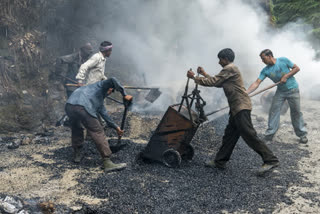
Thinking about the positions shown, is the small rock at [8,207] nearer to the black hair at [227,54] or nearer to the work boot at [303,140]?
the black hair at [227,54]

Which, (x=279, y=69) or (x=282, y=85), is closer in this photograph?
(x=279, y=69)

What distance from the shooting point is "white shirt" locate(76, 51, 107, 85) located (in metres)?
5.74

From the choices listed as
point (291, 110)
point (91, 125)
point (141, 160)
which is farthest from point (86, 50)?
point (291, 110)

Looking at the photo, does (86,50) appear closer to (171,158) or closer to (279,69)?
(171,158)

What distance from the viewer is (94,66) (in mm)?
5875

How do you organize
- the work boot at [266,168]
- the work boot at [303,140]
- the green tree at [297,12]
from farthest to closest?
1. the green tree at [297,12]
2. the work boot at [303,140]
3. the work boot at [266,168]

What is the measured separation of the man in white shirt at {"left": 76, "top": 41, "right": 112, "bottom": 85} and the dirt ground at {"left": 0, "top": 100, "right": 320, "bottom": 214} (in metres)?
1.41

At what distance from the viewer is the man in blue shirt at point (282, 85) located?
5578 millimetres

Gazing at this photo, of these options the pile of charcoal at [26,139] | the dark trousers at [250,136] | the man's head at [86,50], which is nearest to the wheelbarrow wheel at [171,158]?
the dark trousers at [250,136]

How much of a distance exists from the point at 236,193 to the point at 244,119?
1072 millimetres

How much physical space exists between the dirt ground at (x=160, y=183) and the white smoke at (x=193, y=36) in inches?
310

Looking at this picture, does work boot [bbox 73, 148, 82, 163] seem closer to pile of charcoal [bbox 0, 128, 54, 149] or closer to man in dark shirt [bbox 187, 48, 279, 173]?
pile of charcoal [bbox 0, 128, 54, 149]

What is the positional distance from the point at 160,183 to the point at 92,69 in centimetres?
313

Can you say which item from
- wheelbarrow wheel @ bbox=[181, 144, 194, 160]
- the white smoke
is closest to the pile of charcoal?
wheelbarrow wheel @ bbox=[181, 144, 194, 160]
